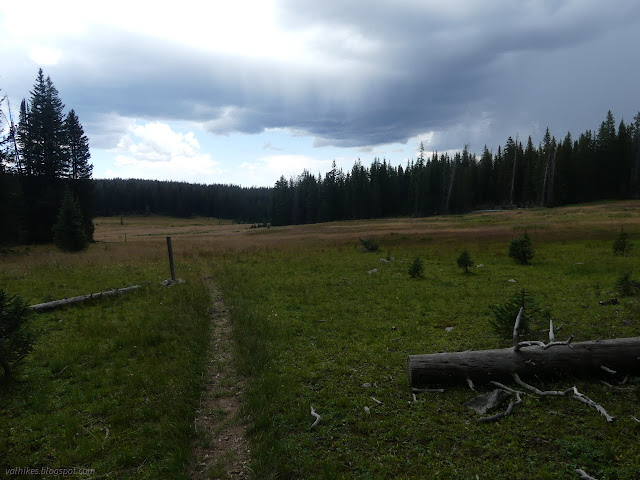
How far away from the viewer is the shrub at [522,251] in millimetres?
20344

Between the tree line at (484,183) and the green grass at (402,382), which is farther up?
the tree line at (484,183)

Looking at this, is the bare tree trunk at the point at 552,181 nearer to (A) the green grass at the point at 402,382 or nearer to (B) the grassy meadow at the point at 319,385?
(A) the green grass at the point at 402,382

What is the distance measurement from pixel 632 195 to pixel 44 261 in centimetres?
10827

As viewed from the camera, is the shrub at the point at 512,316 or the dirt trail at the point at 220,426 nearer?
the dirt trail at the point at 220,426

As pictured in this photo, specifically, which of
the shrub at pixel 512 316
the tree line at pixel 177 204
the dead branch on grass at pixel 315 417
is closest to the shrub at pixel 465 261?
the shrub at pixel 512 316

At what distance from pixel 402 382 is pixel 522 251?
670 inches

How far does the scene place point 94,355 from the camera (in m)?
9.24

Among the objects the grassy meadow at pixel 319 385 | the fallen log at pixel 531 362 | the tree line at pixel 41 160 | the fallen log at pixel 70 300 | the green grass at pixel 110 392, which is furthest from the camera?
A: the tree line at pixel 41 160

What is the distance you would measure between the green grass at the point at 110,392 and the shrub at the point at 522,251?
18.8 meters

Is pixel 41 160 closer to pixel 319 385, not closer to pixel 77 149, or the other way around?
pixel 77 149

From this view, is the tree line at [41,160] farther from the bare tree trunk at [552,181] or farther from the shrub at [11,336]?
the bare tree trunk at [552,181]

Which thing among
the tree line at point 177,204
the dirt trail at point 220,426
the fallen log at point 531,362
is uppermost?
the tree line at point 177,204

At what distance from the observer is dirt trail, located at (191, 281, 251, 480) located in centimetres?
515

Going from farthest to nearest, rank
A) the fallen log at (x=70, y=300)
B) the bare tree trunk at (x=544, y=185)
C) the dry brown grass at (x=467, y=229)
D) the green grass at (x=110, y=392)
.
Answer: the bare tree trunk at (x=544, y=185) < the dry brown grass at (x=467, y=229) < the fallen log at (x=70, y=300) < the green grass at (x=110, y=392)
